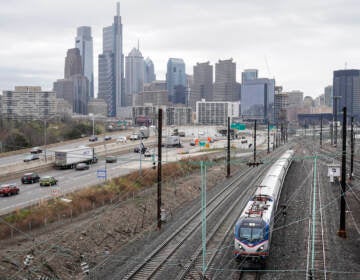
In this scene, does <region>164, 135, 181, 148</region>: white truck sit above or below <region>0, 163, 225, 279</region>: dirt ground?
above

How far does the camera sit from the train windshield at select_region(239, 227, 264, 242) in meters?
20.7

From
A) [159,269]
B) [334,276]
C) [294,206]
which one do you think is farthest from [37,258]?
[294,206]

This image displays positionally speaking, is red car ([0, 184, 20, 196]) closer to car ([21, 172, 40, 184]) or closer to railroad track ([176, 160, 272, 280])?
car ([21, 172, 40, 184])

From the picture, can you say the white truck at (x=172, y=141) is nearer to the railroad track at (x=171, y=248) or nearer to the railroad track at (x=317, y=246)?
the railroad track at (x=171, y=248)

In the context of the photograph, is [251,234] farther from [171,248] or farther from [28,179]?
[28,179]

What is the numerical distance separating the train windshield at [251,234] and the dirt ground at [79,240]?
8.29 meters

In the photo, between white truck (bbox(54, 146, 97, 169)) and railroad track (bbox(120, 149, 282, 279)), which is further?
white truck (bbox(54, 146, 97, 169))

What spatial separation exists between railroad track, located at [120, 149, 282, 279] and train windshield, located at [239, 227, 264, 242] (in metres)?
4.14

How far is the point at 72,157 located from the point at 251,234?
39983 millimetres

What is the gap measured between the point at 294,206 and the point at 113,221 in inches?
658

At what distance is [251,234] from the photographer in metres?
20.8

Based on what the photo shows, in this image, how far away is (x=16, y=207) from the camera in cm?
3138

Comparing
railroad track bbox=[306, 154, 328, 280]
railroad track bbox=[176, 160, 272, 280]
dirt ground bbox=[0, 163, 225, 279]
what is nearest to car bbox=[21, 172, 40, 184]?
dirt ground bbox=[0, 163, 225, 279]

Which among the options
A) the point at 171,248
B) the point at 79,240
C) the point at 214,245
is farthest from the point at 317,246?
the point at 79,240
